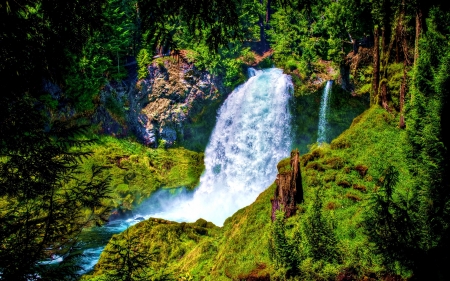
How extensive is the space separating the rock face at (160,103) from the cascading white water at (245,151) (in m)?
2.47

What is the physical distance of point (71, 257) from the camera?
3326 millimetres

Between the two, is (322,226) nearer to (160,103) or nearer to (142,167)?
(142,167)

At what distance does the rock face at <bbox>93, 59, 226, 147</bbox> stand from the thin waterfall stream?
249 cm

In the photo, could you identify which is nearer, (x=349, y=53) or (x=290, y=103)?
(x=349, y=53)

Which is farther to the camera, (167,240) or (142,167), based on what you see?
(142,167)

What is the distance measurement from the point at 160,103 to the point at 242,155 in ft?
26.3

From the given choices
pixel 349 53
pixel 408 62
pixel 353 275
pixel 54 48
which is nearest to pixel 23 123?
pixel 54 48

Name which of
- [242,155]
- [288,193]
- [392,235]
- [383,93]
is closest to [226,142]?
[242,155]

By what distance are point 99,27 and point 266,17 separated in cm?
3538

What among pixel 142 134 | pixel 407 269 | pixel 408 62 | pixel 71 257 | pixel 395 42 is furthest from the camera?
pixel 142 134

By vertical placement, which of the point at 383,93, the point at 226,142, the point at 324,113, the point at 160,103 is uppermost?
the point at 160,103

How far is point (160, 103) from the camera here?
2692cm

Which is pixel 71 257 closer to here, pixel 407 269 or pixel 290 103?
pixel 407 269

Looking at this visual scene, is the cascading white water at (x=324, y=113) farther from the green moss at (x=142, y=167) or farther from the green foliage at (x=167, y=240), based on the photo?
the green foliage at (x=167, y=240)
